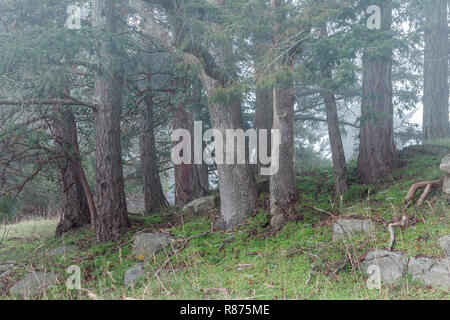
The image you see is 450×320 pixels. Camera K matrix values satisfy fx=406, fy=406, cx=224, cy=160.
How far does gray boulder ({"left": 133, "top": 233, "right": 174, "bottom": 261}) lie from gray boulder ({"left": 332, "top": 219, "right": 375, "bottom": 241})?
2.88 metres

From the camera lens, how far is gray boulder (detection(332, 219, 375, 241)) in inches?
244

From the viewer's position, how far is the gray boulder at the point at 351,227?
20.4 feet

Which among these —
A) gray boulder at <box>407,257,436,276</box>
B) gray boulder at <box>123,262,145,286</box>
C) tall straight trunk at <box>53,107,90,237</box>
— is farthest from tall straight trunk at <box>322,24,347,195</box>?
tall straight trunk at <box>53,107,90,237</box>

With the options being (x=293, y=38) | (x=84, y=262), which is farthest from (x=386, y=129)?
(x=84, y=262)

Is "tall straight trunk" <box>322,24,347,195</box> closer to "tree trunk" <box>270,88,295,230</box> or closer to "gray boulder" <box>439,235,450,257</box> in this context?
"tree trunk" <box>270,88,295,230</box>

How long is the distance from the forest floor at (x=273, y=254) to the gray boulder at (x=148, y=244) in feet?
0.52

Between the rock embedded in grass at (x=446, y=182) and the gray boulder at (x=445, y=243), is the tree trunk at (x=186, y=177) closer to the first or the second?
the rock embedded in grass at (x=446, y=182)

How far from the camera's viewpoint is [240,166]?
7926mm

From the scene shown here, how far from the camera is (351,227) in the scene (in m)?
6.37

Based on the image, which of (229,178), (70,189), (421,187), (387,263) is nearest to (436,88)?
(421,187)

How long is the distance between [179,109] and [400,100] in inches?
267

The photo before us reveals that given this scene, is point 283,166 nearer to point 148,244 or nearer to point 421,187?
point 421,187

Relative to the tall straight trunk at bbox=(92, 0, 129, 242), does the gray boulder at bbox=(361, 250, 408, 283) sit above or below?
below
